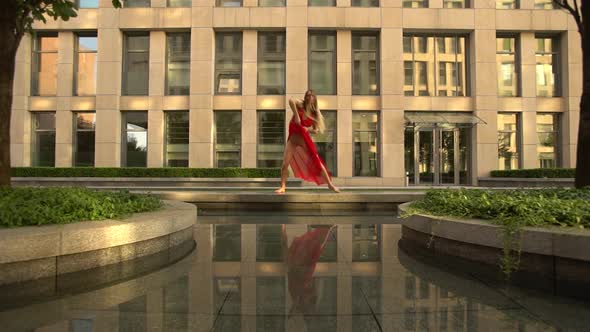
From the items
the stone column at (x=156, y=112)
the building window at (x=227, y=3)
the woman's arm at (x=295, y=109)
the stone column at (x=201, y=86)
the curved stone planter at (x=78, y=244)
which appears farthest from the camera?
the building window at (x=227, y=3)

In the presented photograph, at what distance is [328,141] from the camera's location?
22.0 metres

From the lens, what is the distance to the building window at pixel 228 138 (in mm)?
21953

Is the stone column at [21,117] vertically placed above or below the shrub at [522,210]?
above

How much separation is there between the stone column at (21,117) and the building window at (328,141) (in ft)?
56.9

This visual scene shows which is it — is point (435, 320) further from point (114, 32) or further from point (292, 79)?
point (114, 32)

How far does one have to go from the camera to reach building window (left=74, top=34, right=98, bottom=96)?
880 inches

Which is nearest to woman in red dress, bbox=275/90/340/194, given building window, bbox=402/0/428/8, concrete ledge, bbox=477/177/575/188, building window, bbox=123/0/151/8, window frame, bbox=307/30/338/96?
window frame, bbox=307/30/338/96

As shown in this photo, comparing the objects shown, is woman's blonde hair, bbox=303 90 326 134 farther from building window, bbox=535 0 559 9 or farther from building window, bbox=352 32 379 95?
building window, bbox=535 0 559 9

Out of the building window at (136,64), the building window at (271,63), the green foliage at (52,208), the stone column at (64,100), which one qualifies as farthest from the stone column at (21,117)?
the green foliage at (52,208)

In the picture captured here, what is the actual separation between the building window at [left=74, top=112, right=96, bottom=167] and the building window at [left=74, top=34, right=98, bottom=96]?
1.73 meters

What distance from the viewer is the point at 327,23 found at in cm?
2167

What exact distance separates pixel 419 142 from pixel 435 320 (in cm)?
2077

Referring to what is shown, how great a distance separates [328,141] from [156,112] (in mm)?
10437

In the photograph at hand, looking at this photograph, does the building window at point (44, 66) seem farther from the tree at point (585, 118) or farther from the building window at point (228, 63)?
the tree at point (585, 118)
